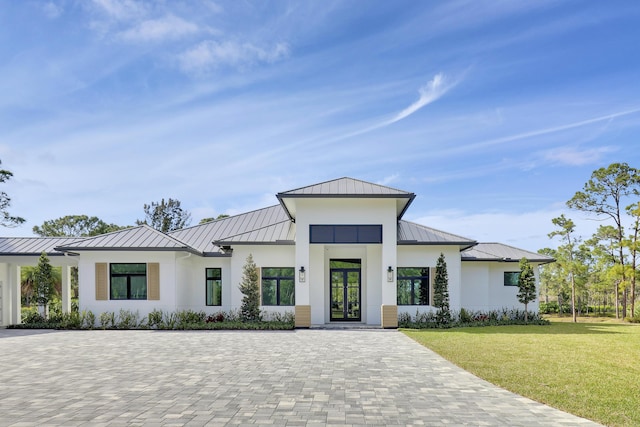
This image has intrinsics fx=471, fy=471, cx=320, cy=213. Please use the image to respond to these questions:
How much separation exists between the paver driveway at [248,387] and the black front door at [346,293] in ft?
23.7

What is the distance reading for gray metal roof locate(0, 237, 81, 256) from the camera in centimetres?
2114

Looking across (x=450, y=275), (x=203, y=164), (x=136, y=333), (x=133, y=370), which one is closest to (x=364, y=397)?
(x=133, y=370)

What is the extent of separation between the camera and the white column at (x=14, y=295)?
21.5m

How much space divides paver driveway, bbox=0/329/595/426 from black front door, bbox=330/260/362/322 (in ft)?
23.7

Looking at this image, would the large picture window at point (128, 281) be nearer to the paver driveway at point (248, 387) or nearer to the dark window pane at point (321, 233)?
the paver driveway at point (248, 387)

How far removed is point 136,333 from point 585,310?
1354 inches

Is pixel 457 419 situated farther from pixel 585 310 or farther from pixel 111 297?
pixel 585 310

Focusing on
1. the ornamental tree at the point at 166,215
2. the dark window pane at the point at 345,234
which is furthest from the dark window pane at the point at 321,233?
the ornamental tree at the point at 166,215

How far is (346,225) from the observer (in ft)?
62.8

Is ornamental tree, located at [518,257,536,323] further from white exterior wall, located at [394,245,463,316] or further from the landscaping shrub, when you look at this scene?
white exterior wall, located at [394,245,463,316]

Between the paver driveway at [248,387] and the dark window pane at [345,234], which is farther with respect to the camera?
the dark window pane at [345,234]

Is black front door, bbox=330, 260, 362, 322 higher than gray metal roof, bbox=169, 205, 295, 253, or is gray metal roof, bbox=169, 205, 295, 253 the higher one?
gray metal roof, bbox=169, 205, 295, 253

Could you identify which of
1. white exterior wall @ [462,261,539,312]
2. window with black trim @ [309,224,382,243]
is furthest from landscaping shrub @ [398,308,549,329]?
window with black trim @ [309,224,382,243]

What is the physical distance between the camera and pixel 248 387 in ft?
27.1
